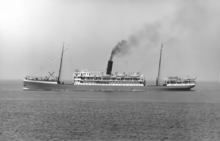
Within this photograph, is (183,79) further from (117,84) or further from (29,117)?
(29,117)

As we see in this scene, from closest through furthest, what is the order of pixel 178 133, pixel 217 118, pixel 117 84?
pixel 178 133 → pixel 217 118 → pixel 117 84

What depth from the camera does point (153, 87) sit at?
106m

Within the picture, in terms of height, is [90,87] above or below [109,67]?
below

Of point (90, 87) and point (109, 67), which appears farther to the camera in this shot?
point (90, 87)

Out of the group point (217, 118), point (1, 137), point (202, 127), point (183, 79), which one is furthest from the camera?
point (183, 79)

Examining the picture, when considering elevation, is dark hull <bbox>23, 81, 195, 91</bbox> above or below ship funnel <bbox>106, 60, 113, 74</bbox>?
below

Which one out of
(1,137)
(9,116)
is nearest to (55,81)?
(9,116)

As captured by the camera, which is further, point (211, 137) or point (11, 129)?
point (11, 129)

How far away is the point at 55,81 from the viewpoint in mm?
106312

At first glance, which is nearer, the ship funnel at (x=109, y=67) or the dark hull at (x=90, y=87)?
the ship funnel at (x=109, y=67)

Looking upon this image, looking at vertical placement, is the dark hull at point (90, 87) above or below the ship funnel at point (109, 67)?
below

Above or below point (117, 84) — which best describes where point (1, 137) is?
below

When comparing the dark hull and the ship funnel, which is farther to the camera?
the dark hull

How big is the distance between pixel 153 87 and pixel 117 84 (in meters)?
10.8
